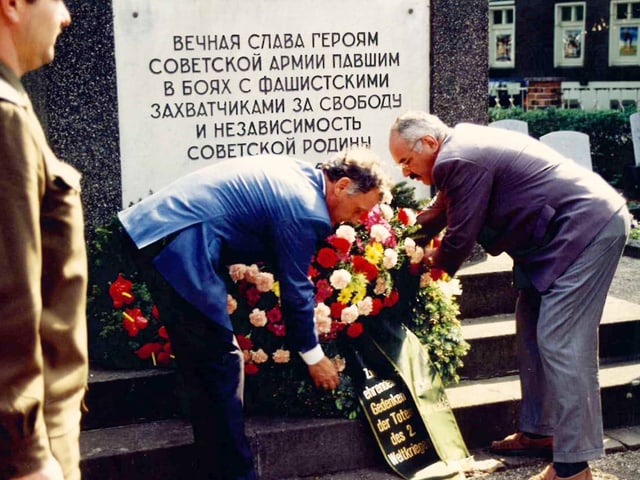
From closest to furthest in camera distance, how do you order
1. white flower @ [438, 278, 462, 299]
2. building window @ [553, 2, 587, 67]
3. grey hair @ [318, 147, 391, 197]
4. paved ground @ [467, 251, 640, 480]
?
grey hair @ [318, 147, 391, 197] < paved ground @ [467, 251, 640, 480] < white flower @ [438, 278, 462, 299] < building window @ [553, 2, 587, 67]

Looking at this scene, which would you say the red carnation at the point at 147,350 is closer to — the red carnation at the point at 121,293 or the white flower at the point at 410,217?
the red carnation at the point at 121,293

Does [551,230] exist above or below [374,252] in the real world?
above

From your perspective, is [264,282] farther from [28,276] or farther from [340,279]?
[28,276]

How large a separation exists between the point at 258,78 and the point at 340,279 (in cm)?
159

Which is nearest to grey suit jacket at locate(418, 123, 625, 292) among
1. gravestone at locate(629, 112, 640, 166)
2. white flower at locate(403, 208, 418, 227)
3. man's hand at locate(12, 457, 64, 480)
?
white flower at locate(403, 208, 418, 227)

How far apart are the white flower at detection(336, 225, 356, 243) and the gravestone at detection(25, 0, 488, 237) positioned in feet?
4.29

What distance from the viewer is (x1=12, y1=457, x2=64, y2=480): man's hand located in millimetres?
1548

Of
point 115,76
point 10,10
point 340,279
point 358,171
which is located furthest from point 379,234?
point 10,10

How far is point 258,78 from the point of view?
518cm

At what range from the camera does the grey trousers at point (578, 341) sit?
3641mm

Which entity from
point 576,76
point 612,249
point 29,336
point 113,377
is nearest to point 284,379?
point 113,377

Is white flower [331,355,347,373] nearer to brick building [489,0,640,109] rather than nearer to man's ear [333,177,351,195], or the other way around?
man's ear [333,177,351,195]

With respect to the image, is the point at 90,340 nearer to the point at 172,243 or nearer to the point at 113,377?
the point at 113,377

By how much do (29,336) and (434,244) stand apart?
3.15 meters
